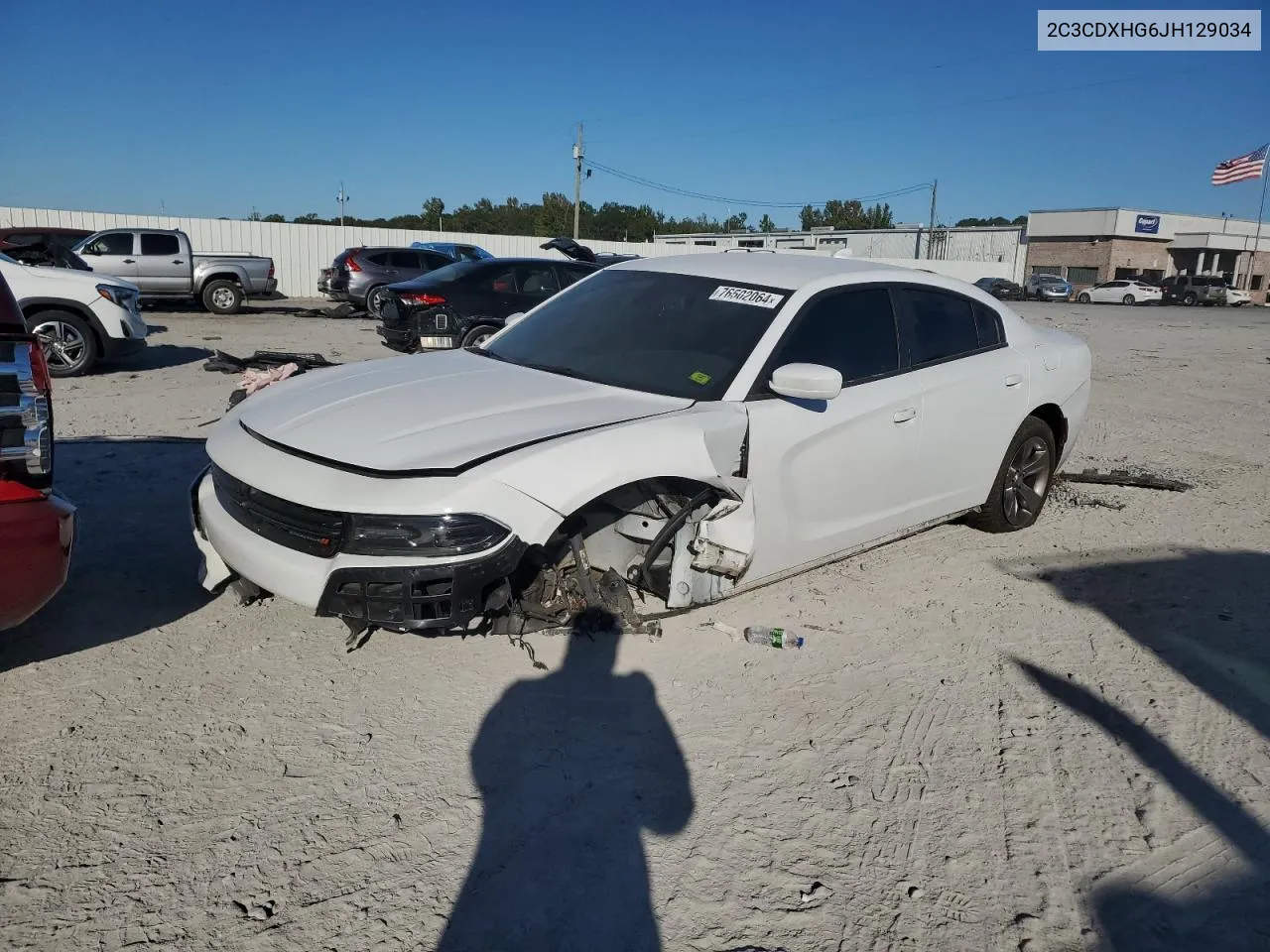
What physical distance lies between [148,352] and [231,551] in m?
10.8

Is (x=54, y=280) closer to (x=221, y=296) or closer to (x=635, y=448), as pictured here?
(x=635, y=448)

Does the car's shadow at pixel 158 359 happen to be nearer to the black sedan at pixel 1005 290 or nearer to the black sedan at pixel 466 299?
the black sedan at pixel 466 299

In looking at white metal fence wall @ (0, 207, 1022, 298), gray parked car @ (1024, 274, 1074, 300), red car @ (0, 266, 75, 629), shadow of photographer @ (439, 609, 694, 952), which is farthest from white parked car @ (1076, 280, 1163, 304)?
red car @ (0, 266, 75, 629)

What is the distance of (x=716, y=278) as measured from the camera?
4.72 metres

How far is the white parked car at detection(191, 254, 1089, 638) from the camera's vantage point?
10.4 feet

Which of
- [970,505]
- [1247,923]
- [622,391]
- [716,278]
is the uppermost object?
[716,278]

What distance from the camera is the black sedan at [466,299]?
11562 mm

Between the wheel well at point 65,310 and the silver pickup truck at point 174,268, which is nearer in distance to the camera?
the wheel well at point 65,310

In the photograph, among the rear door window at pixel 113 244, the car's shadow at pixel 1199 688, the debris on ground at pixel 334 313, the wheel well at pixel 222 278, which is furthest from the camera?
the debris on ground at pixel 334 313

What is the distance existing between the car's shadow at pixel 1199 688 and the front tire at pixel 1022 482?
509 millimetres

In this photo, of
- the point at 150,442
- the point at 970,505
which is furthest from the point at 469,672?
the point at 150,442

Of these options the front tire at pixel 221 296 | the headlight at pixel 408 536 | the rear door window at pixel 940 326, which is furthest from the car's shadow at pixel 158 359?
the rear door window at pixel 940 326

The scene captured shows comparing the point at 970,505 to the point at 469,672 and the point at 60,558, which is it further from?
the point at 60,558

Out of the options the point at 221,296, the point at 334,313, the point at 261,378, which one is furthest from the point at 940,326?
the point at 221,296
